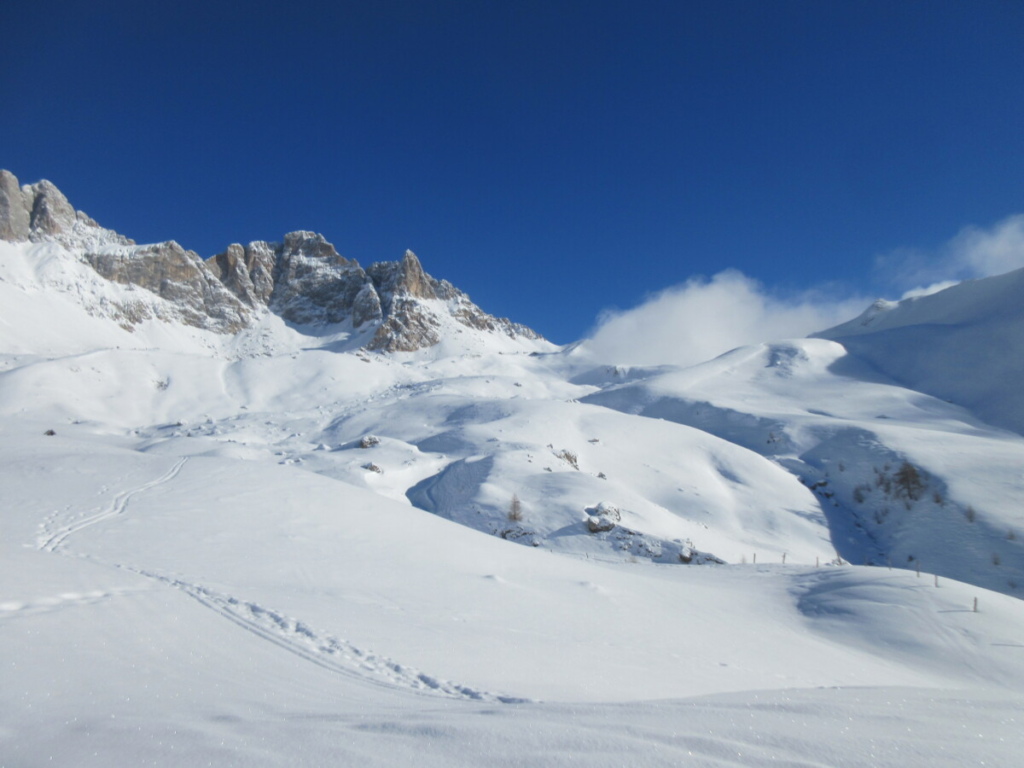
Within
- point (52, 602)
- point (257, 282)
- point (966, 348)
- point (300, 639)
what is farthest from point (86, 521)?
point (257, 282)

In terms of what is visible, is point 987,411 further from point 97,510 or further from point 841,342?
point 97,510

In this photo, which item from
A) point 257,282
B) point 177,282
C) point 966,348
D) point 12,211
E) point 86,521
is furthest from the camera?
point 257,282

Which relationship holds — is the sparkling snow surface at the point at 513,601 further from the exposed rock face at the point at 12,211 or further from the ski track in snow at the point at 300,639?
the exposed rock face at the point at 12,211

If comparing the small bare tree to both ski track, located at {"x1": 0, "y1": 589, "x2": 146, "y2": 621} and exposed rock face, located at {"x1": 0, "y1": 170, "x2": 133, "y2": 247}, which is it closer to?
ski track, located at {"x1": 0, "y1": 589, "x2": 146, "y2": 621}

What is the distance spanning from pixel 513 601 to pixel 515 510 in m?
11.6

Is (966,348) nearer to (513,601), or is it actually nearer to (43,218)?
(513,601)

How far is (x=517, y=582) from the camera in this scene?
942cm

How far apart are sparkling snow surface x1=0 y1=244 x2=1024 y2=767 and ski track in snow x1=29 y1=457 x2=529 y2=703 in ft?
0.12

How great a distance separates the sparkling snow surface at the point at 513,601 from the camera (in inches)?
116

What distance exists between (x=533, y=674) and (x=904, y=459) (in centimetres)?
2849

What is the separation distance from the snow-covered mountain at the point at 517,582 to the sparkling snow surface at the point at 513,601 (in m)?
0.05

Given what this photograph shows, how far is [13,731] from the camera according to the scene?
9.05 ft

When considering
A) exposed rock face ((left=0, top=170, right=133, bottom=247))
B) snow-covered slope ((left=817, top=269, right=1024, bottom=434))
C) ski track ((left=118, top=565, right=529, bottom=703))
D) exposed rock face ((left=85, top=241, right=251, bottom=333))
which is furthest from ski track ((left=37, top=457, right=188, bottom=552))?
exposed rock face ((left=0, top=170, right=133, bottom=247))

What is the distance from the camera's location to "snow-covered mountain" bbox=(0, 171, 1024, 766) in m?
3.03
